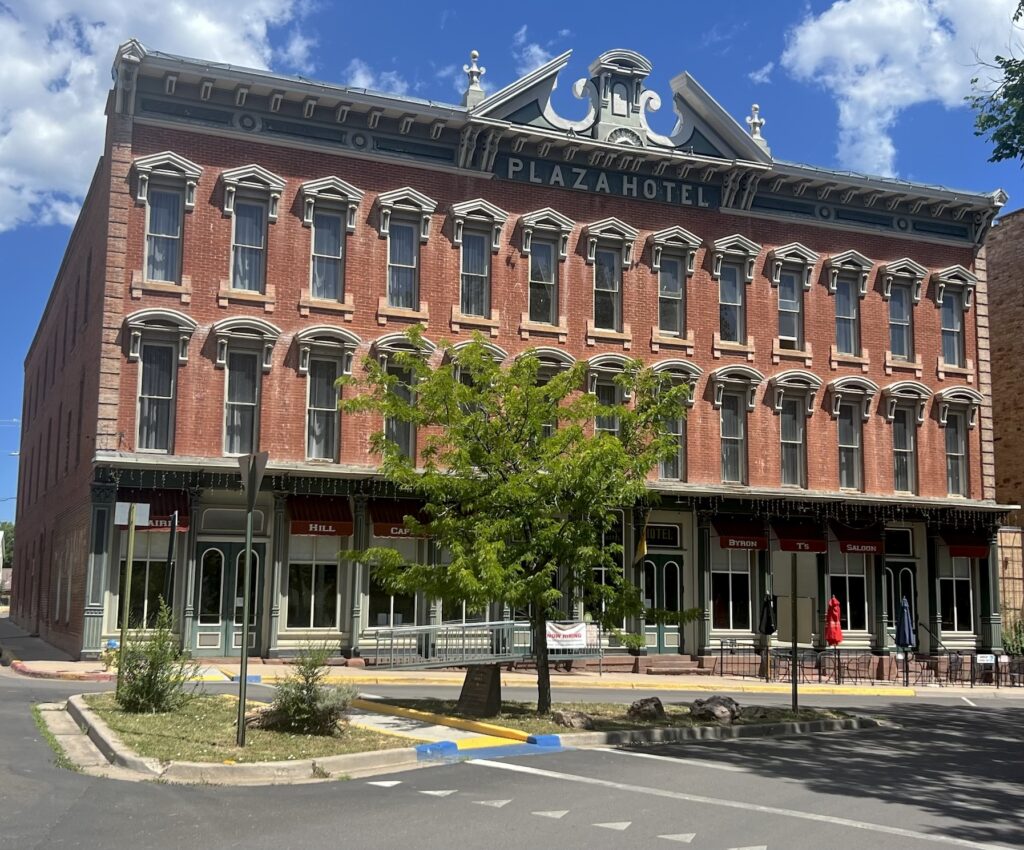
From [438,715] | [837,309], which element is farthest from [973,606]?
[438,715]

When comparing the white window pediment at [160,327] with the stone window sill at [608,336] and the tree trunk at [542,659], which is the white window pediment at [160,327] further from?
the tree trunk at [542,659]

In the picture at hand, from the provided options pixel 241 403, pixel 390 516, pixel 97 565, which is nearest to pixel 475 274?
pixel 390 516

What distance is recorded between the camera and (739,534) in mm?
29625

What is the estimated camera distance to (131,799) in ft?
31.7

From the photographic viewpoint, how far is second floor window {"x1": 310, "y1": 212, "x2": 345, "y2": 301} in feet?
87.8

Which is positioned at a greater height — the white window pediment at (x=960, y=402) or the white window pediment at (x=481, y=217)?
the white window pediment at (x=481, y=217)

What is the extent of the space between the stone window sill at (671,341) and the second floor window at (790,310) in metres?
2.91

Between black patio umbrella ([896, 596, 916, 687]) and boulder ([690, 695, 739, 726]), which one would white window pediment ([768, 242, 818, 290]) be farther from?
boulder ([690, 695, 739, 726])

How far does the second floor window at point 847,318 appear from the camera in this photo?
3225cm

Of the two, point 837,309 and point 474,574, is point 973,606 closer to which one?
point 837,309

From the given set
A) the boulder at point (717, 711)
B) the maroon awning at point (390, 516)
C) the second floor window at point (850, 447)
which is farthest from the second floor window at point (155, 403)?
the second floor window at point (850, 447)

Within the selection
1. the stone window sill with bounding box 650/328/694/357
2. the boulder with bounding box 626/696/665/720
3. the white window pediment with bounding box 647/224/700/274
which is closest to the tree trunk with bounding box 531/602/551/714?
the boulder with bounding box 626/696/665/720

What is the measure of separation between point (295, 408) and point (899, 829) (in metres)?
18.7

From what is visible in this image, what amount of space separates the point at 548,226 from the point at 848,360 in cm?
956
